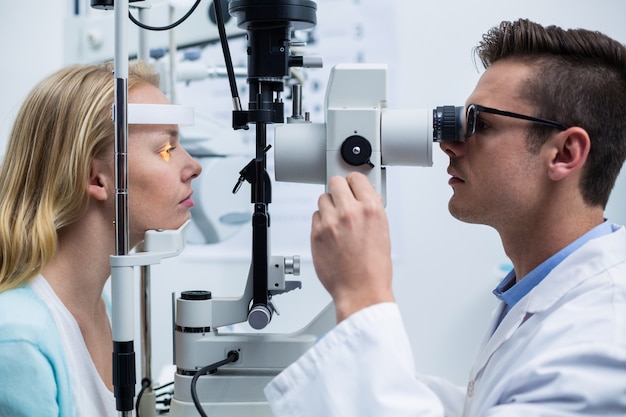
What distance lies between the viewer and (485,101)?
1.16 m

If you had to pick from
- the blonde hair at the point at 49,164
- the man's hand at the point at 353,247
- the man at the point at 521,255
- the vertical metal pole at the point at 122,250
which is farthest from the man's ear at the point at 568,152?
the blonde hair at the point at 49,164

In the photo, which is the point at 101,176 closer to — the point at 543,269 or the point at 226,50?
the point at 226,50

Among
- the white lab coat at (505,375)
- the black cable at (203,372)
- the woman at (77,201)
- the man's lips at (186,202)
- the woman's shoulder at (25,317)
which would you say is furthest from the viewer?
the man's lips at (186,202)

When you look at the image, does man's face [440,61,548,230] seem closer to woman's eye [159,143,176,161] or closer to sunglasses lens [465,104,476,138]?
sunglasses lens [465,104,476,138]

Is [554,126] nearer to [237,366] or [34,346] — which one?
[237,366]

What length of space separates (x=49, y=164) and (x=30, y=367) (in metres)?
0.38

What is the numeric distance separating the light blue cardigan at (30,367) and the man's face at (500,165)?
0.72 metres

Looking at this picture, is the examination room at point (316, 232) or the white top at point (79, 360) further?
the white top at point (79, 360)

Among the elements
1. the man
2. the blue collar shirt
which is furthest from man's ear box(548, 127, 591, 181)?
the blue collar shirt

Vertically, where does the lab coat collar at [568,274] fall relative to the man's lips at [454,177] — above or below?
below

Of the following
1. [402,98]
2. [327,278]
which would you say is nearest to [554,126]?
[327,278]

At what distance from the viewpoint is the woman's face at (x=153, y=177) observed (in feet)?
4.29

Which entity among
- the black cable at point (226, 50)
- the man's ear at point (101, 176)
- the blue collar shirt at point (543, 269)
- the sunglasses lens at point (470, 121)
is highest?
the black cable at point (226, 50)

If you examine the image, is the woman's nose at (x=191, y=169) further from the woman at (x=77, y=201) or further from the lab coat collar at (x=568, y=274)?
the lab coat collar at (x=568, y=274)
